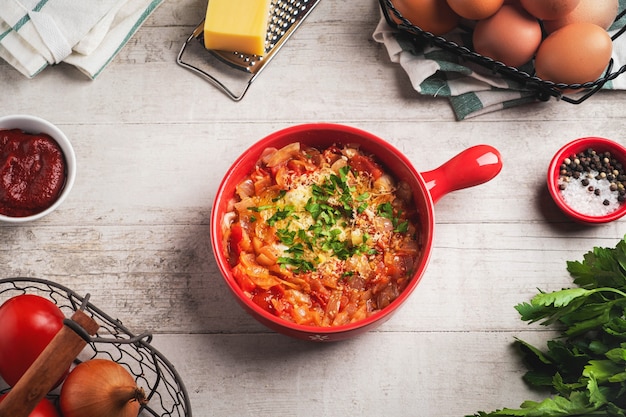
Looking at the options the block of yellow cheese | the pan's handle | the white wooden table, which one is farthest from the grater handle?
the pan's handle

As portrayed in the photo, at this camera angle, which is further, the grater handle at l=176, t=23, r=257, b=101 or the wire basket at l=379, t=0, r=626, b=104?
the grater handle at l=176, t=23, r=257, b=101

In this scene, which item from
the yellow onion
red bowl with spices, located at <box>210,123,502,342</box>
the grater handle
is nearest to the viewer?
the yellow onion

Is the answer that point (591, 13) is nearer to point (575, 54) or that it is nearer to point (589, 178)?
point (575, 54)

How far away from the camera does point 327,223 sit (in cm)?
205

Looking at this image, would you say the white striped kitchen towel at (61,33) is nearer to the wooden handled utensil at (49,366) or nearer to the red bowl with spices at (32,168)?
the red bowl with spices at (32,168)

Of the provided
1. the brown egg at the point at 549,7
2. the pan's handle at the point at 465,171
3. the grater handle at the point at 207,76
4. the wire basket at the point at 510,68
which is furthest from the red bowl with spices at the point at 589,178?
the grater handle at the point at 207,76

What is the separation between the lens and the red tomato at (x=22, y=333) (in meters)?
1.88

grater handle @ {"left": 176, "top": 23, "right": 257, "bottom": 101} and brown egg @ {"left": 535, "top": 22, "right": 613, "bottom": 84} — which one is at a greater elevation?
brown egg @ {"left": 535, "top": 22, "right": 613, "bottom": 84}

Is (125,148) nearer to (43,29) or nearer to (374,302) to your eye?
(43,29)

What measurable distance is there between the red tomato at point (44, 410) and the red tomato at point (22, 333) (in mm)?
93

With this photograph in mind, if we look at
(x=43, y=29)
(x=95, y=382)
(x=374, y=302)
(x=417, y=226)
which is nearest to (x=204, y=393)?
(x=95, y=382)

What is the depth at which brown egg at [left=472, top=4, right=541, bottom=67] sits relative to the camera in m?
2.15

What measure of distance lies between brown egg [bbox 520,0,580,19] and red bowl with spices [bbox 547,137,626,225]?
1.30 feet

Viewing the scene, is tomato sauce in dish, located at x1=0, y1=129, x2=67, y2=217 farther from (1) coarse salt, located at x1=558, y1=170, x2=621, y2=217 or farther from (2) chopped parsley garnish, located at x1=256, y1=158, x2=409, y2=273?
(1) coarse salt, located at x1=558, y1=170, x2=621, y2=217
